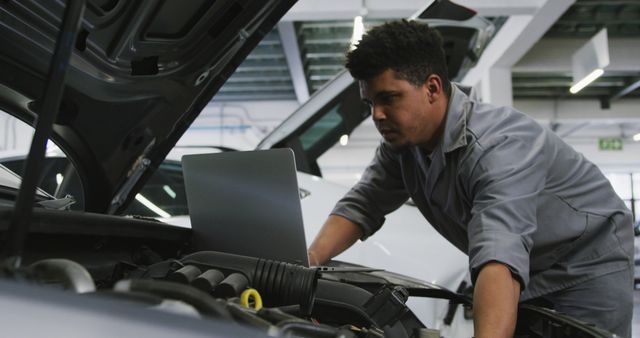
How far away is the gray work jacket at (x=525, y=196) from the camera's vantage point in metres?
1.29

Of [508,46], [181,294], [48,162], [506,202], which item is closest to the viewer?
[181,294]

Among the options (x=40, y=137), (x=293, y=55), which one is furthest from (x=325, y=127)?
(x=293, y=55)

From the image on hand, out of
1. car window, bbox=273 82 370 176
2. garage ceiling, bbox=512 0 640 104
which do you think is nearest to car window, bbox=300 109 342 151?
car window, bbox=273 82 370 176

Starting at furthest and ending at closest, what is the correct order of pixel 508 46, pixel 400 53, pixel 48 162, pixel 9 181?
pixel 508 46
pixel 48 162
pixel 9 181
pixel 400 53

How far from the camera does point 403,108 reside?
1.44 metres

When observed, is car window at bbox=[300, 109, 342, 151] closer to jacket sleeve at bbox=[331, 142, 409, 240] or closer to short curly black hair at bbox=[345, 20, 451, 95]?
jacket sleeve at bbox=[331, 142, 409, 240]

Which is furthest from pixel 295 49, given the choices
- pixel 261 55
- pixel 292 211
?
pixel 292 211

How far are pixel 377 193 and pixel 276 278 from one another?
31.8 inches

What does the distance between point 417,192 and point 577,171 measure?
1.53ft

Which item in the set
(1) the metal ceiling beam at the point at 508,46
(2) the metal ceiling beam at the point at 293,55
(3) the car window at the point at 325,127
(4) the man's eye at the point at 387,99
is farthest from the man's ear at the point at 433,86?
(2) the metal ceiling beam at the point at 293,55

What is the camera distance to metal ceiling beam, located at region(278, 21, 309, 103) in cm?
665

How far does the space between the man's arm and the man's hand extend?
636 mm

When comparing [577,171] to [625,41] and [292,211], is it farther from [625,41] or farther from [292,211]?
→ [625,41]

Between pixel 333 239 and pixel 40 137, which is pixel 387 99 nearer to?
pixel 333 239
